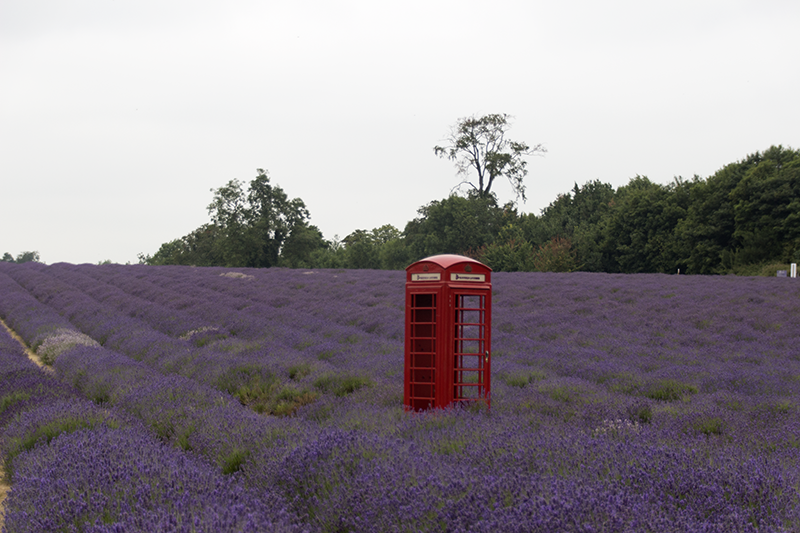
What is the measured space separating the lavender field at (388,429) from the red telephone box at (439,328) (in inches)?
15.5

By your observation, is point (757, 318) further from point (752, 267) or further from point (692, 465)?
point (752, 267)

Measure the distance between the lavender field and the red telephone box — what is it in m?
0.39

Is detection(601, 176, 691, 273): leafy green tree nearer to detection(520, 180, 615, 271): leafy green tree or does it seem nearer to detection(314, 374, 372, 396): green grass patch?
detection(520, 180, 615, 271): leafy green tree

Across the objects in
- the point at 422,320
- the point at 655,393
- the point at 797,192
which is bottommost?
the point at 655,393

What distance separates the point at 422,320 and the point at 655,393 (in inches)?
117

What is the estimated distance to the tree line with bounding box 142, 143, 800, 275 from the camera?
29.6 metres

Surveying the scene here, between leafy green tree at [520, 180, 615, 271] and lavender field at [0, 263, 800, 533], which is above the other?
leafy green tree at [520, 180, 615, 271]

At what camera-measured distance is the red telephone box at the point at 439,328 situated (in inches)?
213

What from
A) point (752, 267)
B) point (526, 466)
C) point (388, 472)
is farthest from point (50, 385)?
point (752, 267)

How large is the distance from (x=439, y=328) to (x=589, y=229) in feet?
133

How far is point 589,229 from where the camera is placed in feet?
142

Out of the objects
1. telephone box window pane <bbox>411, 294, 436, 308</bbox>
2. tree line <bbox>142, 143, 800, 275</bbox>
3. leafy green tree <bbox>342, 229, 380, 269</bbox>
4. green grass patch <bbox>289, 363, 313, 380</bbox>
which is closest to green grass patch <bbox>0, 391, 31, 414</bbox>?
green grass patch <bbox>289, 363, 313, 380</bbox>

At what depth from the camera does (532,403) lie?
5.73 metres

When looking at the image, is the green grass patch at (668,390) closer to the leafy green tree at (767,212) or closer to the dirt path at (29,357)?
the dirt path at (29,357)
